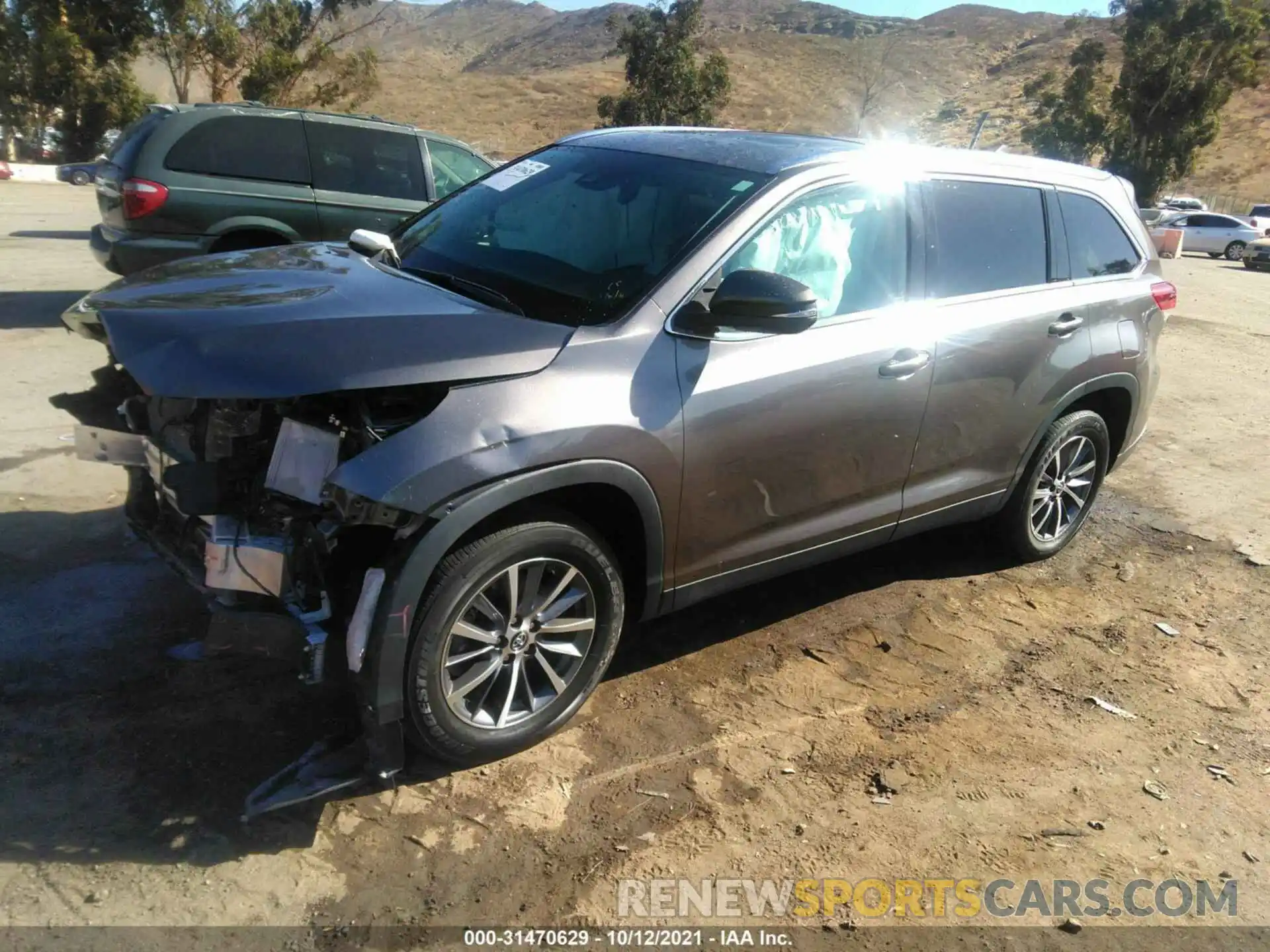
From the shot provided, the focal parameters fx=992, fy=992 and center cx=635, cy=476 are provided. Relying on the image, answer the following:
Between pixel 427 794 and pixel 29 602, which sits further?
pixel 29 602

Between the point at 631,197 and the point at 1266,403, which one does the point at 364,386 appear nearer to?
the point at 631,197

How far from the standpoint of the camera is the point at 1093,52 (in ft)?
142

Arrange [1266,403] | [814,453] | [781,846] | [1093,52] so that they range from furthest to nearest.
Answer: [1093,52], [1266,403], [814,453], [781,846]

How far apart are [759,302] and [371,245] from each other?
169cm

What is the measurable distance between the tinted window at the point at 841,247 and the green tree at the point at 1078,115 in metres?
43.3

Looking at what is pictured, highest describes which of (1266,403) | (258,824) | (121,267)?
(121,267)

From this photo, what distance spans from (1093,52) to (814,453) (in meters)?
47.8

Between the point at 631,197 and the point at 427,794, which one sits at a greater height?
the point at 631,197

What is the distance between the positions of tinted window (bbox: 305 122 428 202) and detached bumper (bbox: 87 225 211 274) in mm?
1153

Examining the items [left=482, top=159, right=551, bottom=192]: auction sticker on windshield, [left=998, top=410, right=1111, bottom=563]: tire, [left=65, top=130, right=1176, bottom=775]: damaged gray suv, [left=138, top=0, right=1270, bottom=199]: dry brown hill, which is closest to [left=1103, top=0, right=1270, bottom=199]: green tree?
[left=138, top=0, right=1270, bottom=199]: dry brown hill

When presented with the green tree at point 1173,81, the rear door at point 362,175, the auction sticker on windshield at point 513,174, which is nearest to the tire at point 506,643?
the auction sticker on windshield at point 513,174

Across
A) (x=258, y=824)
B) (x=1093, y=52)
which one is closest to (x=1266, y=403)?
(x=258, y=824)

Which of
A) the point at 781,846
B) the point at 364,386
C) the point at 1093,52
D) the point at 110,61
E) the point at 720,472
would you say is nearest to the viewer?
the point at 364,386

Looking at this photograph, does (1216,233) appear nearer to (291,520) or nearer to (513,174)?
(513,174)
